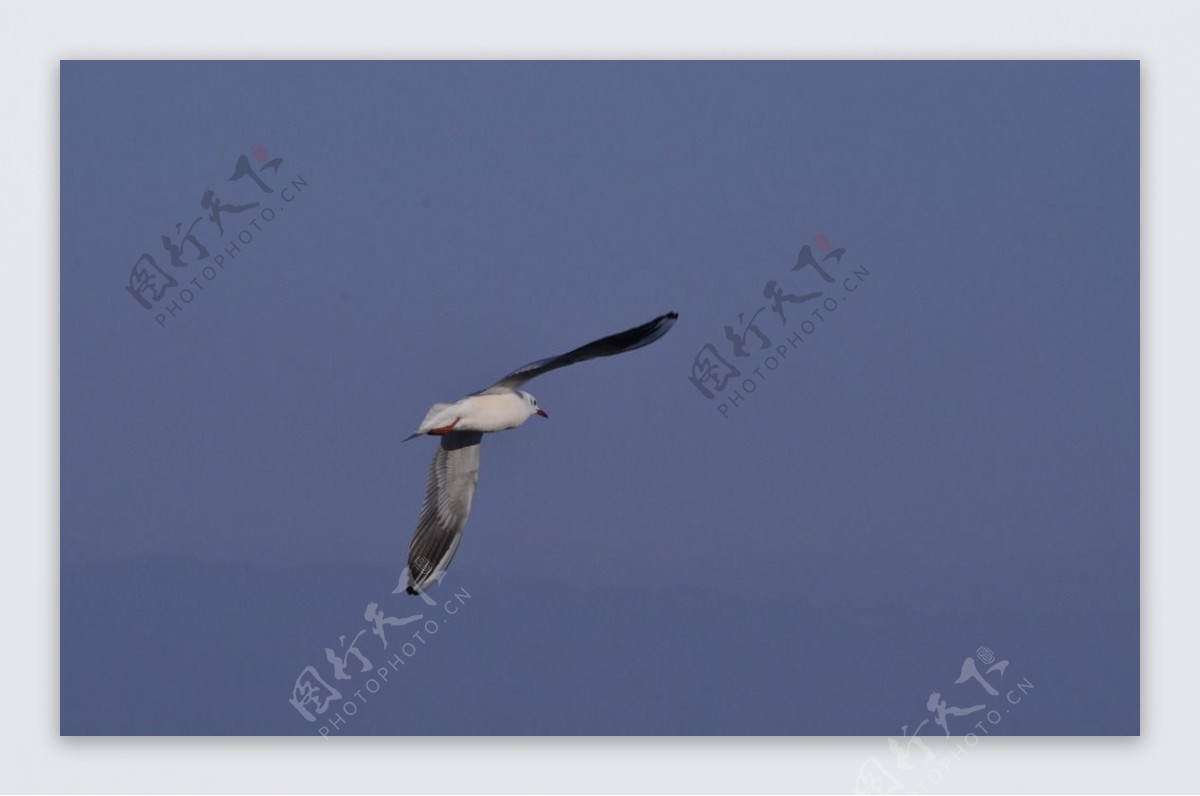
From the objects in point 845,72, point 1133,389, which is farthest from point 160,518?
point 1133,389

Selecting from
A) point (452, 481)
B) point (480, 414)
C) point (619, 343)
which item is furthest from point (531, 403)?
point (619, 343)

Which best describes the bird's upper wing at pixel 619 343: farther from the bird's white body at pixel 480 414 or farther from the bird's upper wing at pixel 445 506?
the bird's upper wing at pixel 445 506

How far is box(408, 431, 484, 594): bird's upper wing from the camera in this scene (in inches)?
186

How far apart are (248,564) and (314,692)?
0.45 meters

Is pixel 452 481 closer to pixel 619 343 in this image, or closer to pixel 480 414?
pixel 480 414

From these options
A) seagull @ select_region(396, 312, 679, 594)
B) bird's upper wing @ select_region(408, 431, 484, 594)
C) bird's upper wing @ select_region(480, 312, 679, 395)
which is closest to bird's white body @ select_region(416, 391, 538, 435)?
seagull @ select_region(396, 312, 679, 594)

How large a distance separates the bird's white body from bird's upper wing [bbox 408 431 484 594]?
0.52 ft

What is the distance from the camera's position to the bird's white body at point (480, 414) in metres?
4.52

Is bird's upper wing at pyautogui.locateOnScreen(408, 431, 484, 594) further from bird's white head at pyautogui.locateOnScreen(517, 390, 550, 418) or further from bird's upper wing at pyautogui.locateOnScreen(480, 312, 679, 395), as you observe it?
bird's upper wing at pyautogui.locateOnScreen(480, 312, 679, 395)

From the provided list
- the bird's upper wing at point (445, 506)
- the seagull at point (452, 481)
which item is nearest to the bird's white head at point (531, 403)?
the seagull at point (452, 481)

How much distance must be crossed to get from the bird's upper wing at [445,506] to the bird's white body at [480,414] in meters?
0.16

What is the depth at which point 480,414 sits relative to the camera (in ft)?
14.9

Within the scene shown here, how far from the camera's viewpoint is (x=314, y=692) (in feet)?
15.9

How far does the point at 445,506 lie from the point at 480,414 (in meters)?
0.36
